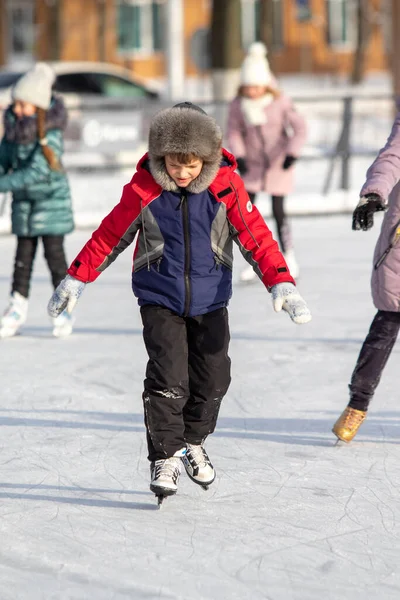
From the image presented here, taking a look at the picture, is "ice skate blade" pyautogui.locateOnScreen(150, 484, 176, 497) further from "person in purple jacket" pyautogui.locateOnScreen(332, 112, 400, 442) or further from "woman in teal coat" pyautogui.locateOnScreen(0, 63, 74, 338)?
"woman in teal coat" pyautogui.locateOnScreen(0, 63, 74, 338)

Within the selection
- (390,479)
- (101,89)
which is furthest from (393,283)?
(101,89)

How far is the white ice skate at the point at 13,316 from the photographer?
24.5ft

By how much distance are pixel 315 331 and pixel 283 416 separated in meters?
1.97

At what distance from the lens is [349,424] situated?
5.05 m

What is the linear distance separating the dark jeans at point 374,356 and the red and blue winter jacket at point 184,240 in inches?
33.5

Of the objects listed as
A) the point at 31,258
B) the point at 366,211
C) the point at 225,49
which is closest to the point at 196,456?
the point at 366,211

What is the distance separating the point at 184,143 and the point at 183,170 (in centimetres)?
8

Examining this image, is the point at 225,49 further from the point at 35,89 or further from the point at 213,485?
the point at 213,485

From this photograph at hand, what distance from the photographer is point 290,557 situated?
379cm

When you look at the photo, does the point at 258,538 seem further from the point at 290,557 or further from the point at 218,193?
the point at 218,193

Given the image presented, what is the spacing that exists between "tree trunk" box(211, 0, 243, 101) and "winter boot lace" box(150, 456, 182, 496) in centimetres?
1637

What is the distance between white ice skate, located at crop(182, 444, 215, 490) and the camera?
14.5ft

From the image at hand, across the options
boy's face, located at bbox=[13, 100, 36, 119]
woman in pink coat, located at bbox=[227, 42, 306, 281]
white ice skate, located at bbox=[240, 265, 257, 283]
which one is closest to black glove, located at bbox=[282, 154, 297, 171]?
woman in pink coat, located at bbox=[227, 42, 306, 281]

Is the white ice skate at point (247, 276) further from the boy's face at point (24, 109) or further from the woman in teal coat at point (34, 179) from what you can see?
the boy's face at point (24, 109)
